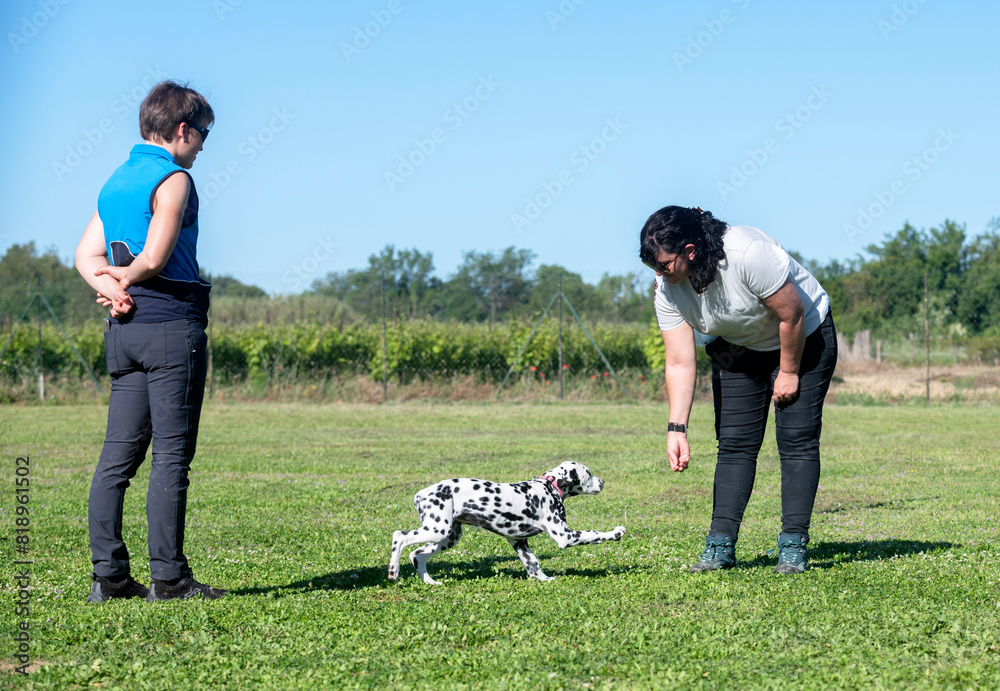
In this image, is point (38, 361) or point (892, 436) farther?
point (38, 361)

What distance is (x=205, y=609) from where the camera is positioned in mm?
3783

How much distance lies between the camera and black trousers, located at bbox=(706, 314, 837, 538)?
14.9 feet

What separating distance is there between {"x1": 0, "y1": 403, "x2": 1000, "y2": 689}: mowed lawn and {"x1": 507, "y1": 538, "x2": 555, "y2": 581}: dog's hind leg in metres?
0.09

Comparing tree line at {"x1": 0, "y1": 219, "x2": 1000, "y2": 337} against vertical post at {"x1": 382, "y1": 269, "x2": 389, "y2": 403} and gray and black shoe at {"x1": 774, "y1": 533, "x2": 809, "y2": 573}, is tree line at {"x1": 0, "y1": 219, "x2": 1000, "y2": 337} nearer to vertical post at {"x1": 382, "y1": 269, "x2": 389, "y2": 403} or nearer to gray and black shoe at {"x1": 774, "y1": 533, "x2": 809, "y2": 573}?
vertical post at {"x1": 382, "y1": 269, "x2": 389, "y2": 403}

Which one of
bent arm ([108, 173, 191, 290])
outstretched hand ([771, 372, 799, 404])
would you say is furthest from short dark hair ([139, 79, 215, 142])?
outstretched hand ([771, 372, 799, 404])

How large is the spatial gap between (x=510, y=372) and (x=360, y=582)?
46.2 feet

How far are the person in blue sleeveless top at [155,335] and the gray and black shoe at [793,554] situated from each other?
2.72 m

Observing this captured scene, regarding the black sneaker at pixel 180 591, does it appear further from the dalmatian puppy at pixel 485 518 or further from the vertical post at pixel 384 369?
the vertical post at pixel 384 369

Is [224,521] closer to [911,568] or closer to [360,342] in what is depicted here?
[911,568]

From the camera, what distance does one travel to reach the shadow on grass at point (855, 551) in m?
4.79

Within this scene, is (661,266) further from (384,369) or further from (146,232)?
(384,369)

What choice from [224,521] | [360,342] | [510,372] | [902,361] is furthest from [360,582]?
[902,361]

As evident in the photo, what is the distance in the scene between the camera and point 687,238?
13.4 ft

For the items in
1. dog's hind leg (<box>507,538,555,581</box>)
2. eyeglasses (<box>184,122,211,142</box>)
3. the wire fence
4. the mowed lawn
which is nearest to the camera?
the mowed lawn
